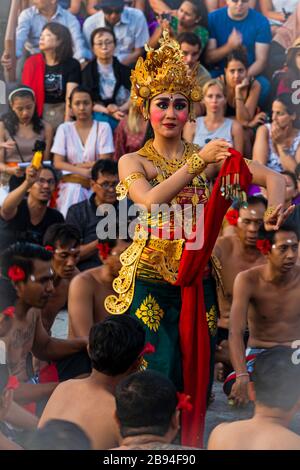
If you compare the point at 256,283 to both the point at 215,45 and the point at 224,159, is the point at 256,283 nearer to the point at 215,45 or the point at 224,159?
the point at 224,159

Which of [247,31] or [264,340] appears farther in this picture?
[247,31]

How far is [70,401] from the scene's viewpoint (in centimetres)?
432

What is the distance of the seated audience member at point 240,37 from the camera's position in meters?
8.62

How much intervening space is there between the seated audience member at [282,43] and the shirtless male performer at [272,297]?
265 centimetres

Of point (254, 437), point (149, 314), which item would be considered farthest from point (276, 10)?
point (254, 437)

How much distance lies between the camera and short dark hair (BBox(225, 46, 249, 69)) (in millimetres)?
8453

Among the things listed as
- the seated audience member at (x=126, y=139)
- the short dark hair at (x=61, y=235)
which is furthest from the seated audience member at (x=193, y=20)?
the short dark hair at (x=61, y=235)

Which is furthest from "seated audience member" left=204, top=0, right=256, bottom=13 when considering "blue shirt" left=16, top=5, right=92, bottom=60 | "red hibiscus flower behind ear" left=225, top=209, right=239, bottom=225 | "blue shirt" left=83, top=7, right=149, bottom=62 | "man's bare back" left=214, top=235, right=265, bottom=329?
"man's bare back" left=214, top=235, right=265, bottom=329

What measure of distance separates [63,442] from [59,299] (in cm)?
296

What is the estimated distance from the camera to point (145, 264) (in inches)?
202

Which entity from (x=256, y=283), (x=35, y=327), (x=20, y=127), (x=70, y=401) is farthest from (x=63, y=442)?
(x=20, y=127)

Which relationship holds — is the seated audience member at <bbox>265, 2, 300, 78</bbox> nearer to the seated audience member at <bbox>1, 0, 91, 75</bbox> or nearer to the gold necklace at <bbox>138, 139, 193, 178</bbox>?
the seated audience member at <bbox>1, 0, 91, 75</bbox>

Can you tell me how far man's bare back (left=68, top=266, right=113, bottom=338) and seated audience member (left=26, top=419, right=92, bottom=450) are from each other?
2.23m

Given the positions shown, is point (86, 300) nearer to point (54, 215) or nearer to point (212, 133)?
point (54, 215)
